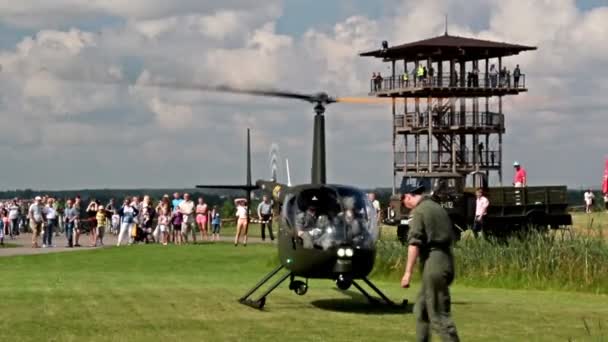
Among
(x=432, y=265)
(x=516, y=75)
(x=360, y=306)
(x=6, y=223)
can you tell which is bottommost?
(x=360, y=306)

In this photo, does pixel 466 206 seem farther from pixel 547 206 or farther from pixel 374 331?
pixel 374 331

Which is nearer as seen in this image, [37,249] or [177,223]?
[37,249]

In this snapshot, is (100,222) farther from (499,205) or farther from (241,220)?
(499,205)

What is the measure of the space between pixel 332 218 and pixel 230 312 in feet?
7.18

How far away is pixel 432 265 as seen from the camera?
13633mm

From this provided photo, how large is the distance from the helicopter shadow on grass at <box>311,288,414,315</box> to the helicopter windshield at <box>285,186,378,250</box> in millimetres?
1174

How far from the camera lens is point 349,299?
21.3 meters

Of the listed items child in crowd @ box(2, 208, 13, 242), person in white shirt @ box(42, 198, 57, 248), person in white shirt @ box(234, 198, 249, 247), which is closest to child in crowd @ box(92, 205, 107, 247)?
person in white shirt @ box(42, 198, 57, 248)

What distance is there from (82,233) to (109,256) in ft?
76.8

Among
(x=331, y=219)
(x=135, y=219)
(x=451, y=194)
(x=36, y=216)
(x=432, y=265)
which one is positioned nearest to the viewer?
(x=432, y=265)

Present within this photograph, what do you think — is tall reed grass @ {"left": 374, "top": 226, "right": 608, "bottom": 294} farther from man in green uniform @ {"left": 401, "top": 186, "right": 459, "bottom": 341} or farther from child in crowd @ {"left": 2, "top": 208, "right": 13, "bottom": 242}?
child in crowd @ {"left": 2, "top": 208, "right": 13, "bottom": 242}

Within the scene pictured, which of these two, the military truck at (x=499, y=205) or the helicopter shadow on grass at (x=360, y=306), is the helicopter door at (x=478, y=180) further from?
the helicopter shadow on grass at (x=360, y=306)

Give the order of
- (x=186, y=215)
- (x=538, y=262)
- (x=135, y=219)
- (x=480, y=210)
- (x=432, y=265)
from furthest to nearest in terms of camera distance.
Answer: (x=135, y=219), (x=186, y=215), (x=480, y=210), (x=538, y=262), (x=432, y=265)

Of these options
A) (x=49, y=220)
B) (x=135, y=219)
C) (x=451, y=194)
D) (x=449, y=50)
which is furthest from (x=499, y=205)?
(x=449, y=50)
